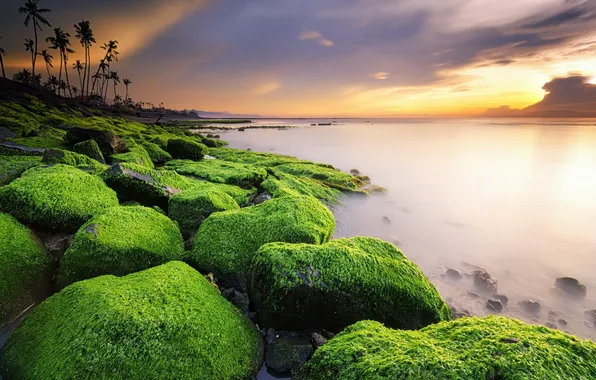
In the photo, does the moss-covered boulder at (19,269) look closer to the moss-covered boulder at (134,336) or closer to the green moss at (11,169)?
the moss-covered boulder at (134,336)

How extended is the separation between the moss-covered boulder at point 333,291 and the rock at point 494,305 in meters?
2.56

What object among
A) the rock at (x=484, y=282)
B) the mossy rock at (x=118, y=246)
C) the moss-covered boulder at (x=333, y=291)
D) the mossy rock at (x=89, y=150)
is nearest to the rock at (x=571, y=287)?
the rock at (x=484, y=282)

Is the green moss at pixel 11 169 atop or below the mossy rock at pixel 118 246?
atop

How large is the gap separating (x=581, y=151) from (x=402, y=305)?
43017 mm

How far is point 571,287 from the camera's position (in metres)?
7.60

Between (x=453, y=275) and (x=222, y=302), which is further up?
(x=222, y=302)

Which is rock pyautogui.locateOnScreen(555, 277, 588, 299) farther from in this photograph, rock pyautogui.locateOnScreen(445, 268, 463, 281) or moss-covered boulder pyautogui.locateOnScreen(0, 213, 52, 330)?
moss-covered boulder pyautogui.locateOnScreen(0, 213, 52, 330)

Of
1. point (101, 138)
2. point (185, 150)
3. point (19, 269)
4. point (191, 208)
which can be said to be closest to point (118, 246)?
point (19, 269)

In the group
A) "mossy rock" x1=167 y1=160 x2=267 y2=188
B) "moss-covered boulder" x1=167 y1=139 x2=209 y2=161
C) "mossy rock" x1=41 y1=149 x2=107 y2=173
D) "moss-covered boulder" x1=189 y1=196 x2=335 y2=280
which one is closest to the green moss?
"mossy rock" x1=41 y1=149 x2=107 y2=173

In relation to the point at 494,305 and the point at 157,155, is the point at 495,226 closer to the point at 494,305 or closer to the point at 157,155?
the point at 494,305

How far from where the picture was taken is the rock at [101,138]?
47.0 feet

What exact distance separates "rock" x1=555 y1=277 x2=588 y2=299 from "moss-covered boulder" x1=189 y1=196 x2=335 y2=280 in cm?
590

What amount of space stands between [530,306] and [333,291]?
519 cm

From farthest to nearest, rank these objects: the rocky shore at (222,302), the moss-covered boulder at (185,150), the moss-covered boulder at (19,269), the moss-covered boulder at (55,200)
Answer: the moss-covered boulder at (185,150)
the moss-covered boulder at (55,200)
the moss-covered boulder at (19,269)
the rocky shore at (222,302)
